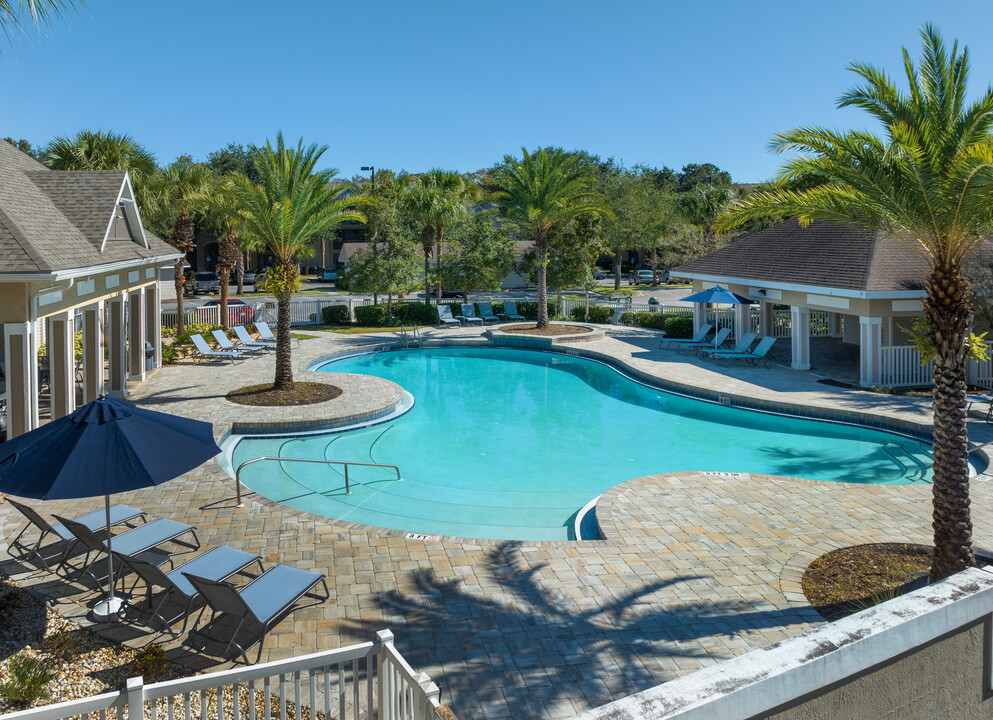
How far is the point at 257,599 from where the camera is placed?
7.13 m

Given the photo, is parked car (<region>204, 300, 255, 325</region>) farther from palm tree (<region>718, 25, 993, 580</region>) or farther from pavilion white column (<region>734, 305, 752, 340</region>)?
palm tree (<region>718, 25, 993, 580</region>)

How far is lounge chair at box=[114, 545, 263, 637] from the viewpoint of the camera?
287 inches

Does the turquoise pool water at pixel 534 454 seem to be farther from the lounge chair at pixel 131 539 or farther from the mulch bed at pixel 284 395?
the lounge chair at pixel 131 539

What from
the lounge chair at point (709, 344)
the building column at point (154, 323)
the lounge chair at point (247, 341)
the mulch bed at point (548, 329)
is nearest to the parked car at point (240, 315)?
the lounge chair at point (247, 341)

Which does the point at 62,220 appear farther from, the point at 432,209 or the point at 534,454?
the point at 432,209

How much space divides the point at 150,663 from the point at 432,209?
31134 mm

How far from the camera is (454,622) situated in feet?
24.3

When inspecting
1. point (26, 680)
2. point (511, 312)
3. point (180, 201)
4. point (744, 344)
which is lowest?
point (26, 680)

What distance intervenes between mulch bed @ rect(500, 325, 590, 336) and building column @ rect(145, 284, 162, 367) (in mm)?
12869

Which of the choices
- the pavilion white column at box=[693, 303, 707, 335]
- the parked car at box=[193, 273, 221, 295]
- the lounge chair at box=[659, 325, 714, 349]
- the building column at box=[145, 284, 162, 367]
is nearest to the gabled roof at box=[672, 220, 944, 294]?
the pavilion white column at box=[693, 303, 707, 335]

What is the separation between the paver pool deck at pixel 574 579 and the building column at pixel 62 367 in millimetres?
3056

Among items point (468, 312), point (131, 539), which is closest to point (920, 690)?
point (131, 539)

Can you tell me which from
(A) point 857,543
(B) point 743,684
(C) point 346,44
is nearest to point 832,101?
(A) point 857,543

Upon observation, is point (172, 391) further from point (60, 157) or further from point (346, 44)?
point (346, 44)
